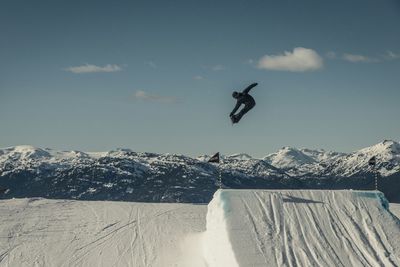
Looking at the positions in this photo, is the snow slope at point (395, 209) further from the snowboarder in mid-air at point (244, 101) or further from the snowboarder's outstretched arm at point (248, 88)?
the snowboarder's outstretched arm at point (248, 88)

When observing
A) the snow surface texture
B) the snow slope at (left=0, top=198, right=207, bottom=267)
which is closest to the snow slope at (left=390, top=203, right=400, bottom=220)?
the snow surface texture

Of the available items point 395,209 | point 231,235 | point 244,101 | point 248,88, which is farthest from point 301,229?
point 395,209

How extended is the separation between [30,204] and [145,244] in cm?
1345

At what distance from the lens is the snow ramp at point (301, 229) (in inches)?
1069

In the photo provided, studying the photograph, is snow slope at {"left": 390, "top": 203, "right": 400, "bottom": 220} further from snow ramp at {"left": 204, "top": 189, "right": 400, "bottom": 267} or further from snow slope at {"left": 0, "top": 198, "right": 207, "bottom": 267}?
snow slope at {"left": 0, "top": 198, "right": 207, "bottom": 267}

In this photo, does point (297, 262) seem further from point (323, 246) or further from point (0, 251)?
point (0, 251)

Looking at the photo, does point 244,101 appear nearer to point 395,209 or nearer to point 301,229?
point 301,229

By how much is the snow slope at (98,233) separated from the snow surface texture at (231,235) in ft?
0.19

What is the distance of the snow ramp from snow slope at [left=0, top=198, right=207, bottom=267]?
101 inches

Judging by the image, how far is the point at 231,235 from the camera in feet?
92.2

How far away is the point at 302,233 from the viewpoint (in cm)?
2927

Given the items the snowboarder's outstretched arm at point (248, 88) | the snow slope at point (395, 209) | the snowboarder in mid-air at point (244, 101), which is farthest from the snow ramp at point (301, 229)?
the snow slope at point (395, 209)

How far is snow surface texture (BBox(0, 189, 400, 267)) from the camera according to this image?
27.6m

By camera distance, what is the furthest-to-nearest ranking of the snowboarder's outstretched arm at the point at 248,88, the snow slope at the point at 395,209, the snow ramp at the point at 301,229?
the snow slope at the point at 395,209 → the snow ramp at the point at 301,229 → the snowboarder's outstretched arm at the point at 248,88
